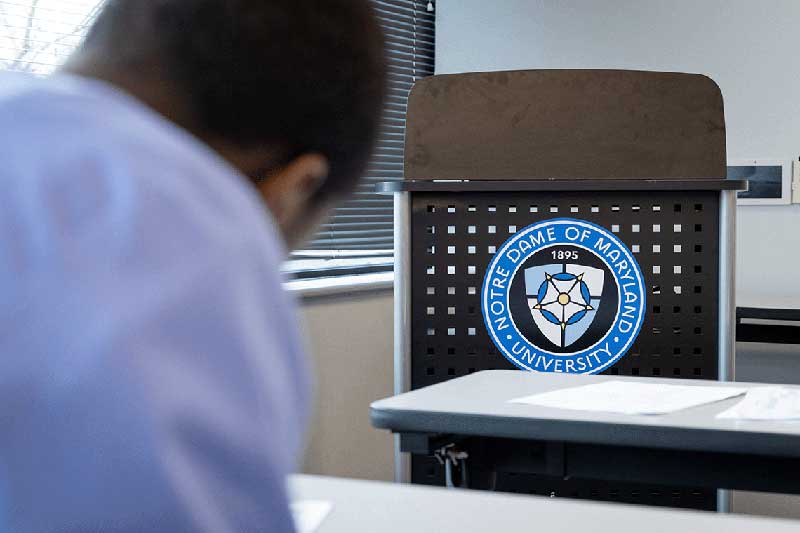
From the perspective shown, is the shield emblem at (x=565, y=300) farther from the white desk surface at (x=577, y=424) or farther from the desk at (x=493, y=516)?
the desk at (x=493, y=516)

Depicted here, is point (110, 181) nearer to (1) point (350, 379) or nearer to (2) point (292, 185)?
(2) point (292, 185)

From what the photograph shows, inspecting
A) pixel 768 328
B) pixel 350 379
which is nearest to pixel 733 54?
pixel 768 328

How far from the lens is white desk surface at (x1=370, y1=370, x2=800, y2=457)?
115cm

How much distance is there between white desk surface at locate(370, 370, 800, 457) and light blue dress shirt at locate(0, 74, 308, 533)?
0.94 metres

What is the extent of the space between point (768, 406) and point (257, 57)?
1.04 metres

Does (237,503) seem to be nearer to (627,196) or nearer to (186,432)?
(186,432)

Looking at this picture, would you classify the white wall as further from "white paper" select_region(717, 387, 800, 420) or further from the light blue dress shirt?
the light blue dress shirt

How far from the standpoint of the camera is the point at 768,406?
128cm

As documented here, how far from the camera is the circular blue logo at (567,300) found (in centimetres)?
171

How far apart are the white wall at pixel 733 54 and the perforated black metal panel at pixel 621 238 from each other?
1.63 metres

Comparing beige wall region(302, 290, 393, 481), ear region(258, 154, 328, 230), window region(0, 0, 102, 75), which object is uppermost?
window region(0, 0, 102, 75)

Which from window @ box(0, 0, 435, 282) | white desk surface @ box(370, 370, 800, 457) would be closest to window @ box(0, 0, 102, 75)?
window @ box(0, 0, 435, 282)

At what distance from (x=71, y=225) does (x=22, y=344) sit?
0.04m

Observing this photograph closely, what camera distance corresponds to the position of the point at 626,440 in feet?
3.96
